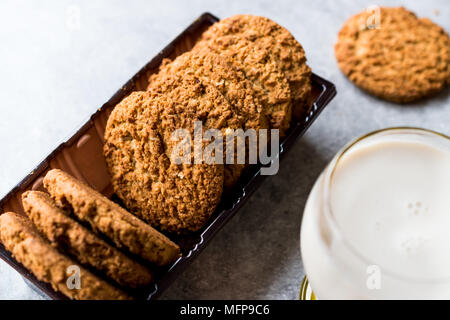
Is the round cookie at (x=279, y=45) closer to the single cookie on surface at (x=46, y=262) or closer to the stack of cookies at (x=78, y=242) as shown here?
the stack of cookies at (x=78, y=242)

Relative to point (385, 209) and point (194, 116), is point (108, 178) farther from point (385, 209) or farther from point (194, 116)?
point (385, 209)

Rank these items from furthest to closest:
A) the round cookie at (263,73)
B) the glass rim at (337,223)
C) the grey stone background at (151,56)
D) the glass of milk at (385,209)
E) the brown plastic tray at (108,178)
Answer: the grey stone background at (151,56) → the round cookie at (263,73) → the brown plastic tray at (108,178) → the glass of milk at (385,209) → the glass rim at (337,223)

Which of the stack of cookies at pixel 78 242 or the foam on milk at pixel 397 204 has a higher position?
the stack of cookies at pixel 78 242

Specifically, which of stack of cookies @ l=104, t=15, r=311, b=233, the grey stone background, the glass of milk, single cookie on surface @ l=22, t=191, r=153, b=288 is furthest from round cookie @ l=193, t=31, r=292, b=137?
single cookie on surface @ l=22, t=191, r=153, b=288

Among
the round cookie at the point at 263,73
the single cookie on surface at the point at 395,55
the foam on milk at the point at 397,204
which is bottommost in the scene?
the single cookie on surface at the point at 395,55

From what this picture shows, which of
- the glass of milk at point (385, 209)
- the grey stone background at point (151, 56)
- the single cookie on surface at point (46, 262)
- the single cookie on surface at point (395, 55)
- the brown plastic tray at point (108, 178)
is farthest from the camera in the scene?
the single cookie on surface at point (395, 55)

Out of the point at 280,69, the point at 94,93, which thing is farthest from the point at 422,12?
the point at 94,93

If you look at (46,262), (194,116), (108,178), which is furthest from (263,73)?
(46,262)

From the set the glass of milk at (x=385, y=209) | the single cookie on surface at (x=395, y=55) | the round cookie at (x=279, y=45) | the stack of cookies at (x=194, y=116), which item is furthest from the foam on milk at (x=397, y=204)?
the single cookie on surface at (x=395, y=55)
